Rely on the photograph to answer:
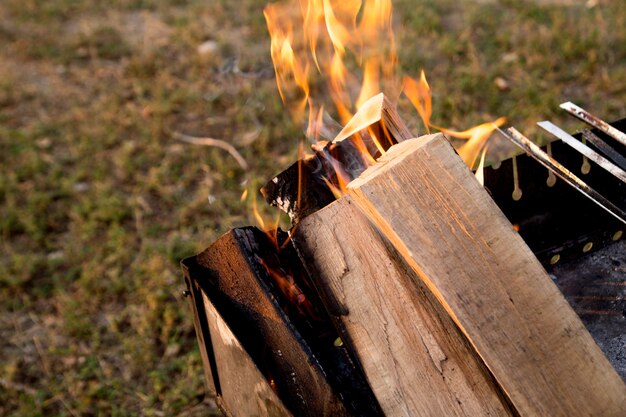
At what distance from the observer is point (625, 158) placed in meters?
2.18

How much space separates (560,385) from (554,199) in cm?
91

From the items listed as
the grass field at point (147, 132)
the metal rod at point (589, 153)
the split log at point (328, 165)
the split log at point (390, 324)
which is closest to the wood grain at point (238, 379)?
the split log at point (390, 324)

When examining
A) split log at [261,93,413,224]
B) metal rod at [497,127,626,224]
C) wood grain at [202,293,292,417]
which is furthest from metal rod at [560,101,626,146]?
wood grain at [202,293,292,417]

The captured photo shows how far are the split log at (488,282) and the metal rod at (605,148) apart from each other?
79 centimetres

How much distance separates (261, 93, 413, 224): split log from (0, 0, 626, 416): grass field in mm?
1345

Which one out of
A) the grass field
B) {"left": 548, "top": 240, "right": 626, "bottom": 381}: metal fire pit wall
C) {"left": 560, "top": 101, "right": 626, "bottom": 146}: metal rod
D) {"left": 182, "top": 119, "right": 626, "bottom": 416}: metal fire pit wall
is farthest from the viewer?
the grass field

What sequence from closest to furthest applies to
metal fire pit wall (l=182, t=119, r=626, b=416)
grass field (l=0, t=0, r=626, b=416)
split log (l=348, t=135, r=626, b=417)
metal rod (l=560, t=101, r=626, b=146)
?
1. split log (l=348, t=135, r=626, b=417)
2. metal fire pit wall (l=182, t=119, r=626, b=416)
3. metal rod (l=560, t=101, r=626, b=146)
4. grass field (l=0, t=0, r=626, b=416)

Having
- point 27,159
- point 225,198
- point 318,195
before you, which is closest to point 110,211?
point 225,198

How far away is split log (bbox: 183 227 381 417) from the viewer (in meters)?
1.62

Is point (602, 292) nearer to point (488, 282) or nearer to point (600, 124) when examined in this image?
point (600, 124)

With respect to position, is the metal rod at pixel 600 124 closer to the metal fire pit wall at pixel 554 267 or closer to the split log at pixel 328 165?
the metal fire pit wall at pixel 554 267

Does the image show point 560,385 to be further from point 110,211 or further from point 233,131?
point 233,131

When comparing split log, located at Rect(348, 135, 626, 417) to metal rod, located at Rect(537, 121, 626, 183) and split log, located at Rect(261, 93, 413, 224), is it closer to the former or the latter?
split log, located at Rect(261, 93, 413, 224)

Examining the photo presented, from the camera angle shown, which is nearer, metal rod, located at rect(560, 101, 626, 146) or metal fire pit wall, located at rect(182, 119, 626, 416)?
metal fire pit wall, located at rect(182, 119, 626, 416)
